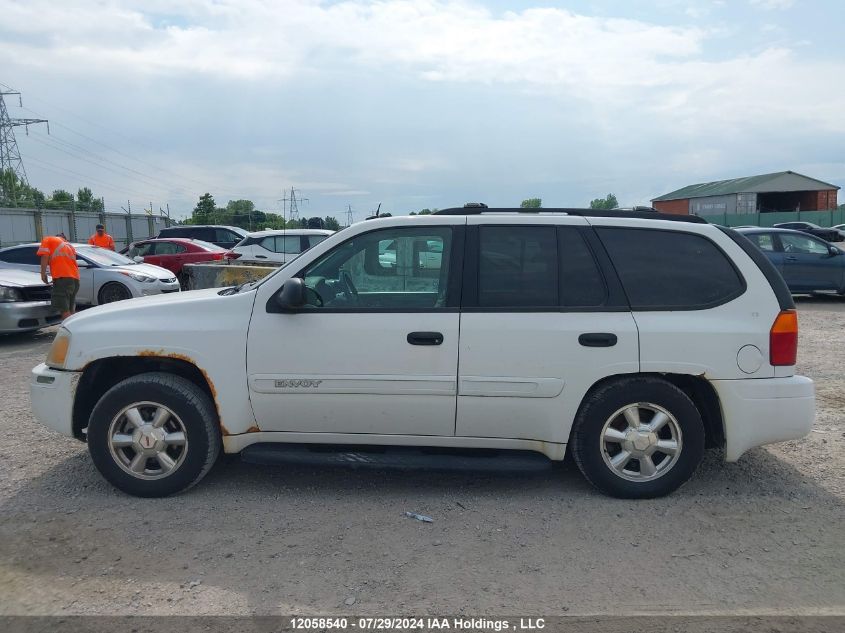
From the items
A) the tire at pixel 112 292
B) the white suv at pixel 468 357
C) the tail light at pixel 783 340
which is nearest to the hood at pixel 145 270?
the tire at pixel 112 292

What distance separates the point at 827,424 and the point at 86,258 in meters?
11.8

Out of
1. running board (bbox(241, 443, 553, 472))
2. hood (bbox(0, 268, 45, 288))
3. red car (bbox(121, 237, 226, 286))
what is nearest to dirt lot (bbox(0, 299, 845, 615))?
running board (bbox(241, 443, 553, 472))

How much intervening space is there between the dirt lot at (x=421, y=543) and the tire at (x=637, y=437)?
0.49ft

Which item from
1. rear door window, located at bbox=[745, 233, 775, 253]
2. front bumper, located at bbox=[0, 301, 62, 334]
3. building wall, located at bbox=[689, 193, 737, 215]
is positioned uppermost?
building wall, located at bbox=[689, 193, 737, 215]

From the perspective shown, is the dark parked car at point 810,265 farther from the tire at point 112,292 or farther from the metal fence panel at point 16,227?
the metal fence panel at point 16,227

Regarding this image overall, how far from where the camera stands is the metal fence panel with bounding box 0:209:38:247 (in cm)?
2462

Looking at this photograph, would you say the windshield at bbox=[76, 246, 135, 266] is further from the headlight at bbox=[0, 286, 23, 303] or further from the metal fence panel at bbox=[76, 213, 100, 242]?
the metal fence panel at bbox=[76, 213, 100, 242]

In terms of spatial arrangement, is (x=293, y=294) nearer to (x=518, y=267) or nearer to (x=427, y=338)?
(x=427, y=338)

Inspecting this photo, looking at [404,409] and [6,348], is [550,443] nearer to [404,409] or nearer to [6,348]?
[404,409]

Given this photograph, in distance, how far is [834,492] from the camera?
4297 mm

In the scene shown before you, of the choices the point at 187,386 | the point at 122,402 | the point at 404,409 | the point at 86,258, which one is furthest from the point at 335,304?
the point at 86,258

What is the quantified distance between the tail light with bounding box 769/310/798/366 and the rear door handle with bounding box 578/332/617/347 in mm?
949

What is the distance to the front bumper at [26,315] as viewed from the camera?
31.0ft

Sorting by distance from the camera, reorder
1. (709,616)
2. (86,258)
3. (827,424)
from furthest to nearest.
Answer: (86,258), (827,424), (709,616)
